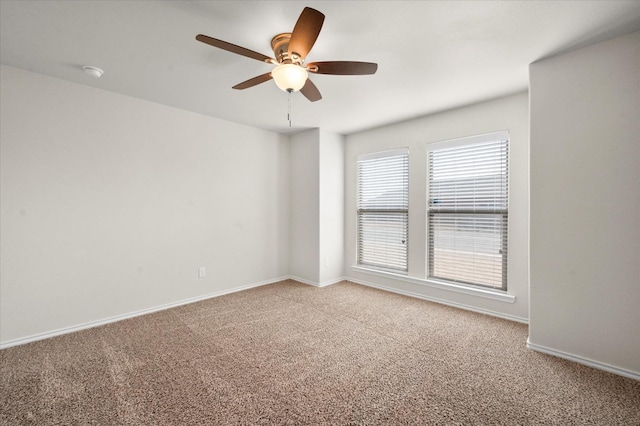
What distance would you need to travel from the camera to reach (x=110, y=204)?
122 inches

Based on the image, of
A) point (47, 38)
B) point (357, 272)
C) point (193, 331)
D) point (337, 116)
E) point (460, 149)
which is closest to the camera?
point (47, 38)

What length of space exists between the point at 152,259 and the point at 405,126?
3.72 meters

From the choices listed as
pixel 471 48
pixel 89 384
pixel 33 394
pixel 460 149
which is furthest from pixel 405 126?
pixel 33 394

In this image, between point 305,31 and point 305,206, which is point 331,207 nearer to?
point 305,206

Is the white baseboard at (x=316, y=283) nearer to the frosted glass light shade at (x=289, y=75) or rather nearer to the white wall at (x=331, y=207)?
the white wall at (x=331, y=207)

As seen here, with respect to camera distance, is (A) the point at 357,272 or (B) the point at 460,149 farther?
(A) the point at 357,272

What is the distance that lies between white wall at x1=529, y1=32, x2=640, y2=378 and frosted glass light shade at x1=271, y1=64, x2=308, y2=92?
201cm

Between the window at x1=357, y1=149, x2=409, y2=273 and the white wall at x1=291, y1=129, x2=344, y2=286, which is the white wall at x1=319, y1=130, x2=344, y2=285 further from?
the window at x1=357, y1=149, x2=409, y2=273

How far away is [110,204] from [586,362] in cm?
458

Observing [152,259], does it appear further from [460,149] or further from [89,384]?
[460,149]

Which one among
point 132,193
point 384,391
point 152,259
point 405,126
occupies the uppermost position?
point 405,126

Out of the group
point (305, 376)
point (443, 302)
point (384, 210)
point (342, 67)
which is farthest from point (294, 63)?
point (443, 302)

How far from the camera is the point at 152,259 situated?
3.42m

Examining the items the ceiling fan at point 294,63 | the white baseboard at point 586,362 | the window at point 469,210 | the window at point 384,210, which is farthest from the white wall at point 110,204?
the white baseboard at point 586,362
